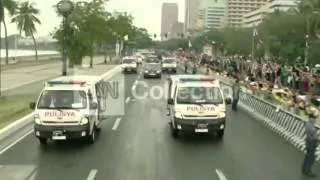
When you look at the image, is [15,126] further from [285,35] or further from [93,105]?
[285,35]

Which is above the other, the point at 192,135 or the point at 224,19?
the point at 224,19

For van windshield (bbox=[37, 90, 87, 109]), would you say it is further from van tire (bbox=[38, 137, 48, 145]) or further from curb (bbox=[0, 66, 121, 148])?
curb (bbox=[0, 66, 121, 148])

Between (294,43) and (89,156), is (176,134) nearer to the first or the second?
(89,156)

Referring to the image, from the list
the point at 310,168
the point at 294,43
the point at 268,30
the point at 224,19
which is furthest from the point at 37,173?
the point at 224,19

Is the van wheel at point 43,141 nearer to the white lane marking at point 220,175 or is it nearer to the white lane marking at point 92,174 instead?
the white lane marking at point 92,174

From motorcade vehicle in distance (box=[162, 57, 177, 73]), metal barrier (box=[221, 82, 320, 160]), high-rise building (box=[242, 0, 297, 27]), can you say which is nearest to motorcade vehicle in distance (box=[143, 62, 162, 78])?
motorcade vehicle in distance (box=[162, 57, 177, 73])

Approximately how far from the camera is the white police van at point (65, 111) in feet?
52.2

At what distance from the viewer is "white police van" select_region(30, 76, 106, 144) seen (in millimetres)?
15914

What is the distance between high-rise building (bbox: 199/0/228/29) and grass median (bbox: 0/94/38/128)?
147 ft

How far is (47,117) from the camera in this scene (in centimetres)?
1594

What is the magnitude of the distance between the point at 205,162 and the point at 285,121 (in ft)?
19.6

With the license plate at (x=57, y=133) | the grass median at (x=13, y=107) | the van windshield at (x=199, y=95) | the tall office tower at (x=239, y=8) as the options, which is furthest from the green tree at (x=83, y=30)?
the tall office tower at (x=239, y=8)

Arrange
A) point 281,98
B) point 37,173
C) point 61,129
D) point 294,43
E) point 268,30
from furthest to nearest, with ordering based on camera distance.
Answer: point 268,30 < point 294,43 < point 281,98 < point 61,129 < point 37,173

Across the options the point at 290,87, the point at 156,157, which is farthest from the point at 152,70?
the point at 156,157
